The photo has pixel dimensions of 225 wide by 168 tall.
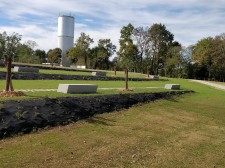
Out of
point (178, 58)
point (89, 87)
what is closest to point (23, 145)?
point (89, 87)

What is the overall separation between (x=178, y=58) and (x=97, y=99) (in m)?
44.2

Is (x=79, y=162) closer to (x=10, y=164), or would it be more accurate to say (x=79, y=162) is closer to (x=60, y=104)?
(x=10, y=164)

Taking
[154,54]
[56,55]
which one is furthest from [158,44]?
[56,55]

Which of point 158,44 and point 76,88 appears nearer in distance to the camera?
point 76,88

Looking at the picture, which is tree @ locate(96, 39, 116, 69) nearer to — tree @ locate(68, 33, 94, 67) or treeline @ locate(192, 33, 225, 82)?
tree @ locate(68, 33, 94, 67)

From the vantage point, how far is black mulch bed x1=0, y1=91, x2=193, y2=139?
10961mm

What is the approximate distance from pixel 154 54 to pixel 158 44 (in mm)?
1947

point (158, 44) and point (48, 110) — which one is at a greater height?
point (158, 44)

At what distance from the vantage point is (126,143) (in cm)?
1161

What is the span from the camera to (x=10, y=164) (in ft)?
28.9

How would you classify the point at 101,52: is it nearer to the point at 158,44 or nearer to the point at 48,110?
the point at 158,44

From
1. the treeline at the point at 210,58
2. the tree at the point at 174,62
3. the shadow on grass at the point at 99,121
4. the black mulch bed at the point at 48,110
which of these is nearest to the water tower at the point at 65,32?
the tree at the point at 174,62

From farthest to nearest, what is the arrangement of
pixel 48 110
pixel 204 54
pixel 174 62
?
pixel 174 62 < pixel 204 54 < pixel 48 110

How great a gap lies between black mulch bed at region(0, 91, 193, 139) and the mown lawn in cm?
34
